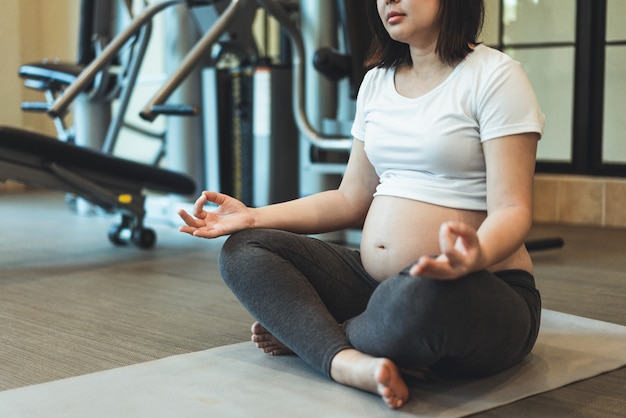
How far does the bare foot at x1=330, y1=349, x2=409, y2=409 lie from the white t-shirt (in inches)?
11.7

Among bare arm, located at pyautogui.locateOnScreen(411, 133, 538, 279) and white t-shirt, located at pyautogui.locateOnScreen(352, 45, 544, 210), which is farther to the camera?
white t-shirt, located at pyautogui.locateOnScreen(352, 45, 544, 210)

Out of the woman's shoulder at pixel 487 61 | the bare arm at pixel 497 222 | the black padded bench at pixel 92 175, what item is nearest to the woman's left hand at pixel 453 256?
the bare arm at pixel 497 222

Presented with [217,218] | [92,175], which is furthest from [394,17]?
[92,175]

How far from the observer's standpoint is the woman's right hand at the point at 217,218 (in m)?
1.51

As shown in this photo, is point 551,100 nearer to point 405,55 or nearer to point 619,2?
point 619,2

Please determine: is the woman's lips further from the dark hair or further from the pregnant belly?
the pregnant belly

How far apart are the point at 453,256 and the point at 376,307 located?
0.76 feet

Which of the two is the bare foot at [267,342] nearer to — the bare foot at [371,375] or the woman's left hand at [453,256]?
the bare foot at [371,375]

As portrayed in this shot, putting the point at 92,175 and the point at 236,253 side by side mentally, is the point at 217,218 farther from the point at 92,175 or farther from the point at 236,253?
the point at 92,175

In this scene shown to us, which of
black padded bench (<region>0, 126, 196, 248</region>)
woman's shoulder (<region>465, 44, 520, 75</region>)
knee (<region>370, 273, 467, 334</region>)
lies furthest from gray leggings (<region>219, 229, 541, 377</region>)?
black padded bench (<region>0, 126, 196, 248</region>)

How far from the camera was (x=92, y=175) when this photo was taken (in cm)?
309

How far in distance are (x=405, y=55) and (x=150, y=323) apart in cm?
90

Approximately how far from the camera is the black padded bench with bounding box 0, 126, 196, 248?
2.85 metres

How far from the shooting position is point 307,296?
150 cm
